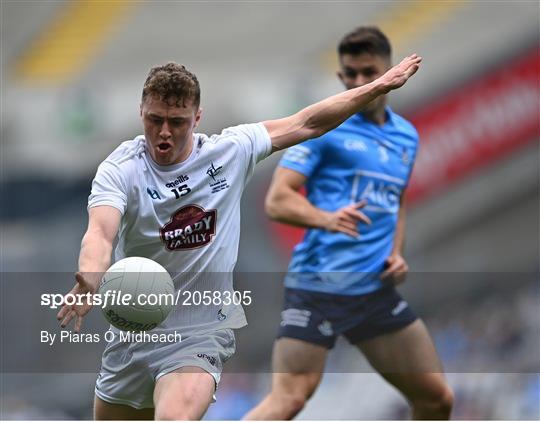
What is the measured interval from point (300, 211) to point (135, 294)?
2.01m

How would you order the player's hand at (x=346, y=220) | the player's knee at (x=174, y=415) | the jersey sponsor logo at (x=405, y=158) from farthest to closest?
the jersey sponsor logo at (x=405, y=158) < the player's hand at (x=346, y=220) < the player's knee at (x=174, y=415)

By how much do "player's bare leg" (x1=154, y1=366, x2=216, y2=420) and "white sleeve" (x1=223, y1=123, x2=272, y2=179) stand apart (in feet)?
3.57

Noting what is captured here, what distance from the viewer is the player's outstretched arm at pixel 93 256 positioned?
518 centimetres

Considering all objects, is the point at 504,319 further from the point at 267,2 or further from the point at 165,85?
the point at 165,85

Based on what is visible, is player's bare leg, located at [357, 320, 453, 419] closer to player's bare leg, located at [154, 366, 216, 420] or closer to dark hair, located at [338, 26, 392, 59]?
dark hair, located at [338, 26, 392, 59]

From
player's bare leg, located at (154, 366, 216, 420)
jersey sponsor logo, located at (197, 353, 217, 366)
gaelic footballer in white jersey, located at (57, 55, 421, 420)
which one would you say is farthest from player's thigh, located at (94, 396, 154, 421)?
jersey sponsor logo, located at (197, 353, 217, 366)

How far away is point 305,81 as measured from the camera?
1983 centimetres

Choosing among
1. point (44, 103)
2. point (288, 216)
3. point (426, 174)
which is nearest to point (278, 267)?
point (426, 174)

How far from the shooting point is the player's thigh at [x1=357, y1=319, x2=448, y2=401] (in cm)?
751

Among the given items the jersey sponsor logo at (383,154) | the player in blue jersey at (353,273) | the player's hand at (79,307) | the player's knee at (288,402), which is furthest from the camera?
the jersey sponsor logo at (383,154)

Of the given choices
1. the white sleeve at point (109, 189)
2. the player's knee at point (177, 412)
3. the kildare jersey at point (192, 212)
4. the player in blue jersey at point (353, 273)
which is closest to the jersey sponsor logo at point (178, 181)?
the kildare jersey at point (192, 212)

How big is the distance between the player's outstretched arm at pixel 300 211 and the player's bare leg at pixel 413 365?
27.4 inches

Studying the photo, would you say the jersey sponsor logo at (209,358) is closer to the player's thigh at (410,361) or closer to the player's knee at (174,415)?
the player's knee at (174,415)

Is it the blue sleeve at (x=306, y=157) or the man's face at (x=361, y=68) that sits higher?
the man's face at (x=361, y=68)
